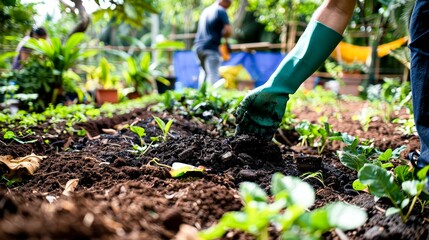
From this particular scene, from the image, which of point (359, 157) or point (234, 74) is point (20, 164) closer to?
point (359, 157)

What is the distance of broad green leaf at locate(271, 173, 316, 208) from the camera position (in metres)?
0.71

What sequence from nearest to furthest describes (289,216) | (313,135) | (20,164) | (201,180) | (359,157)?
1. (289,216)
2. (201,180)
3. (359,157)
4. (20,164)
5. (313,135)

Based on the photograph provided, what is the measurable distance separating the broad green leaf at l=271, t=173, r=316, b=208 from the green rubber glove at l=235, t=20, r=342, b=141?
0.93 meters

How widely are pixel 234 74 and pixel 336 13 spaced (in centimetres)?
686

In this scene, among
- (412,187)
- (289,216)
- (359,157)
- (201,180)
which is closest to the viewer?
(289,216)

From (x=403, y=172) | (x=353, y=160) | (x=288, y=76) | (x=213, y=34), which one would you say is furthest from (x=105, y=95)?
(x=403, y=172)

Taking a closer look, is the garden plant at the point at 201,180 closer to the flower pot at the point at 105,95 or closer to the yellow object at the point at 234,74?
the flower pot at the point at 105,95

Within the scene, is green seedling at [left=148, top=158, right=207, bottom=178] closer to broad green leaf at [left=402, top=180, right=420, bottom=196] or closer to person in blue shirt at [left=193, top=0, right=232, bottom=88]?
broad green leaf at [left=402, top=180, right=420, bottom=196]

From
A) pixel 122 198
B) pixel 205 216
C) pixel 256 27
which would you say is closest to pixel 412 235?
pixel 205 216

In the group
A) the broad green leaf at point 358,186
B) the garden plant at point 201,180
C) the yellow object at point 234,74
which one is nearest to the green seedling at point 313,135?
the garden plant at point 201,180

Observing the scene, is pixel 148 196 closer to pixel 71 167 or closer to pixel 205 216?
pixel 205 216

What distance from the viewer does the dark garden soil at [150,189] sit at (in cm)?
73

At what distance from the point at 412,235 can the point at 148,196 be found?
2.47 feet

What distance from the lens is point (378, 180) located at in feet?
3.34
